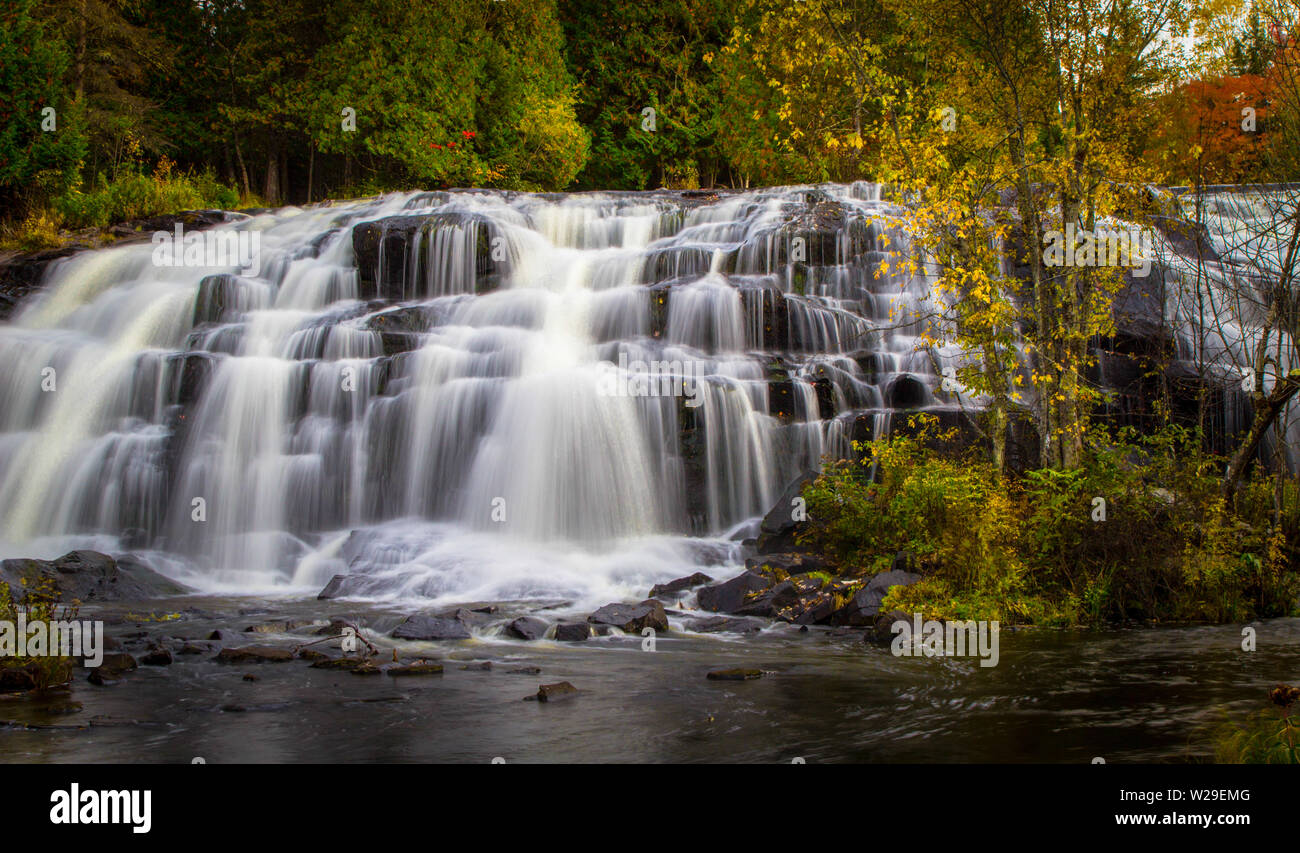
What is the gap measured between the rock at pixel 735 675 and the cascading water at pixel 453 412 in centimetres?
450

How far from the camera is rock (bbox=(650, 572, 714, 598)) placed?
14625 mm

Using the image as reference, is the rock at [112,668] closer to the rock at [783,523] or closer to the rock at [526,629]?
the rock at [526,629]

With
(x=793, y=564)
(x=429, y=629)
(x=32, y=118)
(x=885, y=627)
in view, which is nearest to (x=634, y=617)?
(x=429, y=629)

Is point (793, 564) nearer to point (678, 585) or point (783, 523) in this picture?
point (783, 523)

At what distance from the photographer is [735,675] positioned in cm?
1030

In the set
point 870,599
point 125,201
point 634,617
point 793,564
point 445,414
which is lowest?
point 634,617

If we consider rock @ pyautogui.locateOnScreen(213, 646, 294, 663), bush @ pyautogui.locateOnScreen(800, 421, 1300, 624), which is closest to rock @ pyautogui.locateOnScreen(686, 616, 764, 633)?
bush @ pyautogui.locateOnScreen(800, 421, 1300, 624)

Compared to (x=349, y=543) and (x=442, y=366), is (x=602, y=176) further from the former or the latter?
(x=349, y=543)

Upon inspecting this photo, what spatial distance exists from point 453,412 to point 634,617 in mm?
7385

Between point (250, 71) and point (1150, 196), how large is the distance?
99.8ft

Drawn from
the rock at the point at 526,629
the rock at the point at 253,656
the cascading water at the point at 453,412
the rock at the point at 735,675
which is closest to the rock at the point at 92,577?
the cascading water at the point at 453,412

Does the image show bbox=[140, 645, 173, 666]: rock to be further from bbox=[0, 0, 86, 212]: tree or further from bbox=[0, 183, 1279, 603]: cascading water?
bbox=[0, 0, 86, 212]: tree
